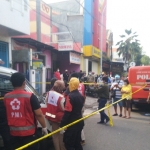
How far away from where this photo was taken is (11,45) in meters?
10.5

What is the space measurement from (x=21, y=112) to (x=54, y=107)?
3.89 feet

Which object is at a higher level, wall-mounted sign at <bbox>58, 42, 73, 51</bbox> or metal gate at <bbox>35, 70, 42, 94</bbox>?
wall-mounted sign at <bbox>58, 42, 73, 51</bbox>

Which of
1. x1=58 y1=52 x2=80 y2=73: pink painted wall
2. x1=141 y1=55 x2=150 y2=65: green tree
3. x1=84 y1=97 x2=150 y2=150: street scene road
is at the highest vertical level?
x1=141 y1=55 x2=150 y2=65: green tree

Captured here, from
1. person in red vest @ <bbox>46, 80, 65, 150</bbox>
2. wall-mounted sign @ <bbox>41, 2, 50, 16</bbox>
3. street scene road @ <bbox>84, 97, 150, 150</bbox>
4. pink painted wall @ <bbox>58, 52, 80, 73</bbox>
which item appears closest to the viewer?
person in red vest @ <bbox>46, 80, 65, 150</bbox>

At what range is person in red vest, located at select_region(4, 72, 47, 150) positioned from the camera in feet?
8.29

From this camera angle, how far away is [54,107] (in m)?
3.66

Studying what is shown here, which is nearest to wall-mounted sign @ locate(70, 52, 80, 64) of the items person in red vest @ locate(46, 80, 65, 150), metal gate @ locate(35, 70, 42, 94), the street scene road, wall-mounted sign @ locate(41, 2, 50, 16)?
wall-mounted sign @ locate(41, 2, 50, 16)

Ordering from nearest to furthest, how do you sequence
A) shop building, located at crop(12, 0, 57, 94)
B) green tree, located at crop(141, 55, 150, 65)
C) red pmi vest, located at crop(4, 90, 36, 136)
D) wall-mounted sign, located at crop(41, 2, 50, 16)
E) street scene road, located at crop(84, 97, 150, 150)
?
red pmi vest, located at crop(4, 90, 36, 136) < street scene road, located at crop(84, 97, 150, 150) < shop building, located at crop(12, 0, 57, 94) < wall-mounted sign, located at crop(41, 2, 50, 16) < green tree, located at crop(141, 55, 150, 65)

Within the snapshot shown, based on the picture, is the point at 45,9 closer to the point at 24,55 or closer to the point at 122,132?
the point at 24,55

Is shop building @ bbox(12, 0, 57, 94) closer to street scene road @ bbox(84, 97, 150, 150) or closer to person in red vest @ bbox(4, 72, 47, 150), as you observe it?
street scene road @ bbox(84, 97, 150, 150)

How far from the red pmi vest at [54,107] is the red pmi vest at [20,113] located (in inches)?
41.5

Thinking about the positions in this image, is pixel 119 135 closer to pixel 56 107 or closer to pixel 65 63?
pixel 56 107

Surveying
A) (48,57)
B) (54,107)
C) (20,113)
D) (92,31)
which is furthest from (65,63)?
(20,113)

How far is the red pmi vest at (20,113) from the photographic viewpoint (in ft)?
8.27
